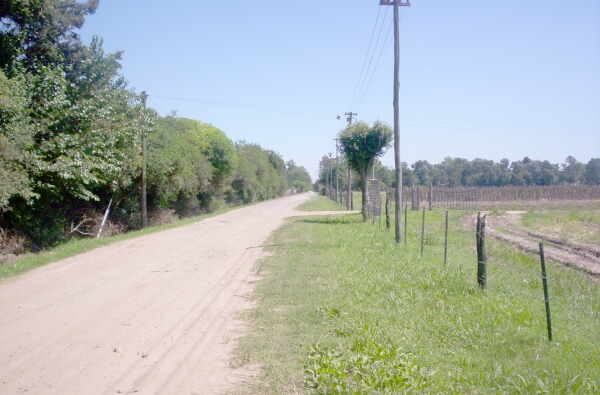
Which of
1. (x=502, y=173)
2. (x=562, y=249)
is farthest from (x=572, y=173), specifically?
(x=562, y=249)

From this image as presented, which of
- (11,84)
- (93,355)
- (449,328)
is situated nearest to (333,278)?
(449,328)

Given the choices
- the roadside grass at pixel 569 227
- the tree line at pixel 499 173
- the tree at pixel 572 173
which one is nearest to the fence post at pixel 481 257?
the roadside grass at pixel 569 227

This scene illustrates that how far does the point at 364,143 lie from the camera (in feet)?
84.4

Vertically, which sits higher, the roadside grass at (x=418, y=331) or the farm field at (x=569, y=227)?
the roadside grass at (x=418, y=331)

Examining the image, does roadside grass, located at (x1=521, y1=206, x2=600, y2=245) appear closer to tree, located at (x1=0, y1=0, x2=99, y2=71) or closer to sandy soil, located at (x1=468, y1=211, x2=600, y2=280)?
sandy soil, located at (x1=468, y1=211, x2=600, y2=280)

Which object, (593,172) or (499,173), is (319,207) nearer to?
(593,172)

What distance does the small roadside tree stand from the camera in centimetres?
2548

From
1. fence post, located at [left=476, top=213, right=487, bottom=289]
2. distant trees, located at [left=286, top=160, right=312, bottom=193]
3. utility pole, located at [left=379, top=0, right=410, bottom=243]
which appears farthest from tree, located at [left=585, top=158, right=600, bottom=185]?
distant trees, located at [left=286, top=160, right=312, bottom=193]

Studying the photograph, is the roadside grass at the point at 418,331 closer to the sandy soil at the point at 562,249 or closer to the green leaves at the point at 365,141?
the sandy soil at the point at 562,249

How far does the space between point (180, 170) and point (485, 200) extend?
2930 centimetres

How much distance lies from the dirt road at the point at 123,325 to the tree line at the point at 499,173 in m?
55.7

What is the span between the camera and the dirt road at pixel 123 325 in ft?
16.0

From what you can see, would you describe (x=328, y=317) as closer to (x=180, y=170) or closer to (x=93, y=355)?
(x=93, y=355)

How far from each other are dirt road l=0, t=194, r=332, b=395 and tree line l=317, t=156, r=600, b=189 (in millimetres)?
55725
